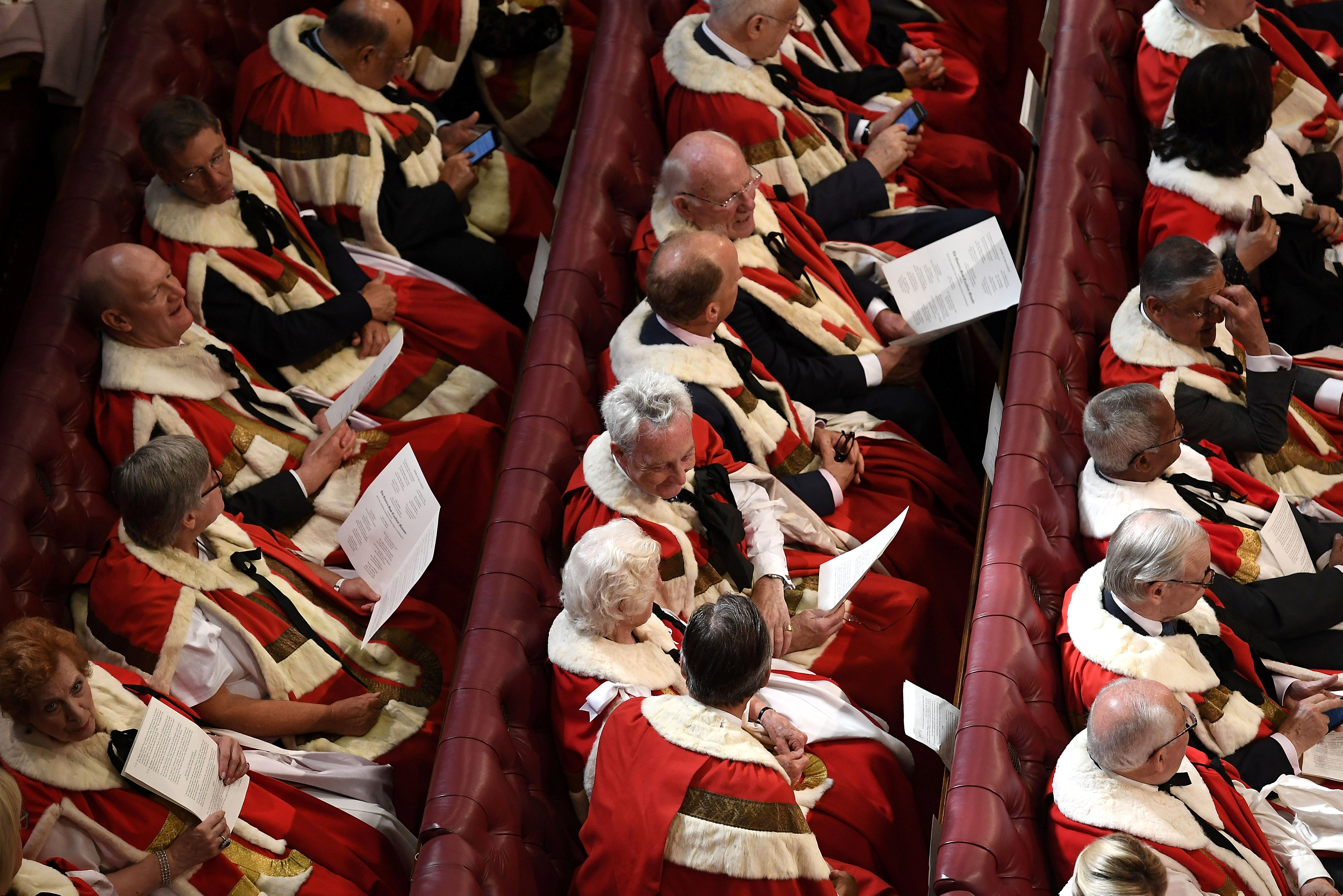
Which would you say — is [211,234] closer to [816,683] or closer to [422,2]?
[422,2]

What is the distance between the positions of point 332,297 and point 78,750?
1.69m

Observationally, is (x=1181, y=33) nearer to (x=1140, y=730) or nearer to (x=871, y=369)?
(x=871, y=369)

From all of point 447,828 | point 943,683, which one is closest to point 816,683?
point 943,683

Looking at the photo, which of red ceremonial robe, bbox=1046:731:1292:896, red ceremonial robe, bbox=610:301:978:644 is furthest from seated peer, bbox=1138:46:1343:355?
red ceremonial robe, bbox=1046:731:1292:896

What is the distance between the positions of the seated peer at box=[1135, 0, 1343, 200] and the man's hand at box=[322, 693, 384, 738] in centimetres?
284

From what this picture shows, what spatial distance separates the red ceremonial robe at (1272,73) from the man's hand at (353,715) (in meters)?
2.84

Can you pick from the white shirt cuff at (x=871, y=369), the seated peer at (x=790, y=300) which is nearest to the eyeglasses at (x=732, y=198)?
the seated peer at (x=790, y=300)

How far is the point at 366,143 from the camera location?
4203mm

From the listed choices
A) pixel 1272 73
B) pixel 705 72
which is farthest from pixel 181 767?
pixel 1272 73

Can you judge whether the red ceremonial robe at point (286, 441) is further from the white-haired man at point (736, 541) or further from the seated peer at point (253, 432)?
the white-haired man at point (736, 541)

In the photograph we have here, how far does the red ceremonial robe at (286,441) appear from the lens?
3508 millimetres

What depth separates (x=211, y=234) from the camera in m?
3.81

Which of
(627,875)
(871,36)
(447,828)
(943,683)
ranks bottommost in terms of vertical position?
(943,683)

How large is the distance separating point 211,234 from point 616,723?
1.98m
